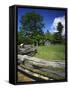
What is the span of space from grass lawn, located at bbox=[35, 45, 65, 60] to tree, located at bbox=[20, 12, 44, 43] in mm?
74

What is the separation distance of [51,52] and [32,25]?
22 cm

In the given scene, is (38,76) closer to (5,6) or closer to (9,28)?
(9,28)

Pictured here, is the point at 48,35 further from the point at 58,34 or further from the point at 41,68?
the point at 41,68

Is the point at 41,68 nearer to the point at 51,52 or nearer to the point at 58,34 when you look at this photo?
the point at 51,52

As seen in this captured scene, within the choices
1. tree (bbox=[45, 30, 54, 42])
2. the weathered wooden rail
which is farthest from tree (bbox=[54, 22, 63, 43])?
the weathered wooden rail

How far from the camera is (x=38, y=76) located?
5.73 feet

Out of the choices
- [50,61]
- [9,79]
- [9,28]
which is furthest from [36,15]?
[9,79]

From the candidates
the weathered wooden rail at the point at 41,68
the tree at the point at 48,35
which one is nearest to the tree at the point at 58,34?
the tree at the point at 48,35

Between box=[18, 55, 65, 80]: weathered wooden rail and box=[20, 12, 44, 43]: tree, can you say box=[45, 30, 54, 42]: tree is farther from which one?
box=[18, 55, 65, 80]: weathered wooden rail

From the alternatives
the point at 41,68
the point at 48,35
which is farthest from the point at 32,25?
the point at 41,68

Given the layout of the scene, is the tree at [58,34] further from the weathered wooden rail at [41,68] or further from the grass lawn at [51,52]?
the weathered wooden rail at [41,68]

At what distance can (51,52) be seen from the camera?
179cm

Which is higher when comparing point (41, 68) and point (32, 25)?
point (32, 25)

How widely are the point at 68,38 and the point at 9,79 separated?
0.48 meters
